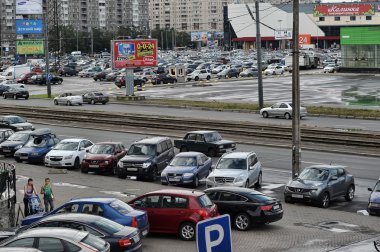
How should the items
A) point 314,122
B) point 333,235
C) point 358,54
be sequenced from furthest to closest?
point 358,54 → point 314,122 → point 333,235

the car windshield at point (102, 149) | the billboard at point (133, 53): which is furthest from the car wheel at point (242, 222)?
the billboard at point (133, 53)

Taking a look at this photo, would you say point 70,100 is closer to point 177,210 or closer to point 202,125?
point 202,125

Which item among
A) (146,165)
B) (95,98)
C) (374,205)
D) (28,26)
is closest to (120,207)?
(374,205)

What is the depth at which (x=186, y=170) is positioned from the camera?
1019 inches

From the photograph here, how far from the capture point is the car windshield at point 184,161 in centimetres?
2636

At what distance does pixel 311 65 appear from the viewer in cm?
11031

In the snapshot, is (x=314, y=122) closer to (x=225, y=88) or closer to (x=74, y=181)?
(x=74, y=181)

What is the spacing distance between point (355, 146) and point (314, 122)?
10.5 metres

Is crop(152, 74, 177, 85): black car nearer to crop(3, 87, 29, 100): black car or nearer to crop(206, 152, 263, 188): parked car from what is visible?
crop(3, 87, 29, 100): black car

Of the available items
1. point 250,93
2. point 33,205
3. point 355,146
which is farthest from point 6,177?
point 250,93

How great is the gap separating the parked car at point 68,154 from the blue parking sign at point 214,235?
2354cm

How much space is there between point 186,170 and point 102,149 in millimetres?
4744

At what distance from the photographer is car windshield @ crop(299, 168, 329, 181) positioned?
2338 centimetres

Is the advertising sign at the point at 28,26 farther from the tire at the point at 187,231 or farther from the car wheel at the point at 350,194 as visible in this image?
the tire at the point at 187,231
